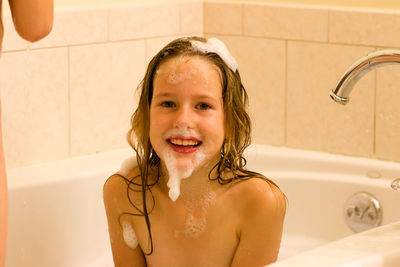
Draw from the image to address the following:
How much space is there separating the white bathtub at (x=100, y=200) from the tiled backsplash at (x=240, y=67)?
0.18ft

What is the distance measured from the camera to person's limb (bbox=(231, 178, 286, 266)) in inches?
60.0

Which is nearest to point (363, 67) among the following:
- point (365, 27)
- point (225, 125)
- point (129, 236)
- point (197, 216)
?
point (225, 125)

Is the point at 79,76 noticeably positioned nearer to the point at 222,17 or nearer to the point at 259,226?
the point at 222,17

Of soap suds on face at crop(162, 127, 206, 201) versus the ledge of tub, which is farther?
soap suds on face at crop(162, 127, 206, 201)

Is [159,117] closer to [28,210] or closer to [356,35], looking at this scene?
[28,210]

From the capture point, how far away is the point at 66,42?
2.02m

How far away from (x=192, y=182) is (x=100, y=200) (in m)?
0.51

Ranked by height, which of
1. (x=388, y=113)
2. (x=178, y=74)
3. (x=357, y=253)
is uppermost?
(x=178, y=74)

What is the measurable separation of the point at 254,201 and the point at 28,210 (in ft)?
1.95

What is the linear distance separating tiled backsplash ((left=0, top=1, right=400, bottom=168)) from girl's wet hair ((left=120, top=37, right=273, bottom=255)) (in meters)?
0.45

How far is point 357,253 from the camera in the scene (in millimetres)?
1238

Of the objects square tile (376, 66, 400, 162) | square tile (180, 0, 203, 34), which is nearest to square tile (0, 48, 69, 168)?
square tile (180, 0, 203, 34)

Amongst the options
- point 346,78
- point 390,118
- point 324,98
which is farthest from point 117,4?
point 346,78

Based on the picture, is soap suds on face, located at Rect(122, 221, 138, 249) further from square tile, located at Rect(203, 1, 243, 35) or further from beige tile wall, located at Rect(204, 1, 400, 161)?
square tile, located at Rect(203, 1, 243, 35)
